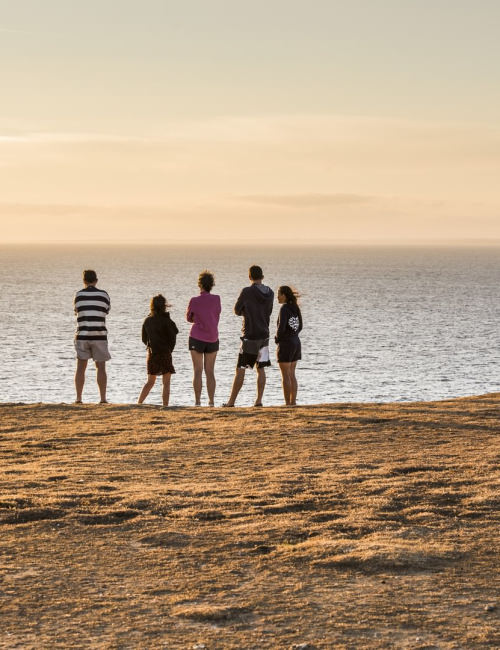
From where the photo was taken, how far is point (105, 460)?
9578 millimetres

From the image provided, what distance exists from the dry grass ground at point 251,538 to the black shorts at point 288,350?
2.38m

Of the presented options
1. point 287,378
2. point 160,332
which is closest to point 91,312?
point 160,332

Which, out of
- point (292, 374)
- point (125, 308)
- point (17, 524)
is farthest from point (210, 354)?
point (125, 308)

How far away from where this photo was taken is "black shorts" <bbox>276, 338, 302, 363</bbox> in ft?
44.3

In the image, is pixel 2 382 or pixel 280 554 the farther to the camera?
pixel 2 382

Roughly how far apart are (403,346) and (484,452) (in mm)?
45515

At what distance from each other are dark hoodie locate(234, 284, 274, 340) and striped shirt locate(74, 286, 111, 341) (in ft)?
6.79

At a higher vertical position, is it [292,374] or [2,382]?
[292,374]

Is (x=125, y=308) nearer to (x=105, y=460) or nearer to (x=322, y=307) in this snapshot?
(x=322, y=307)

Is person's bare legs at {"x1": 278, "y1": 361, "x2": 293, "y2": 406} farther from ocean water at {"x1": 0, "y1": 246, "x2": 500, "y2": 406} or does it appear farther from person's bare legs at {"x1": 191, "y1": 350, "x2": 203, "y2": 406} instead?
ocean water at {"x1": 0, "y1": 246, "x2": 500, "y2": 406}

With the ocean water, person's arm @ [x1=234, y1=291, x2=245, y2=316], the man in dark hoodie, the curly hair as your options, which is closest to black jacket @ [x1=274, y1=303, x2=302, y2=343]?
the man in dark hoodie

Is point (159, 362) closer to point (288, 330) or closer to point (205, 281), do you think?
point (205, 281)

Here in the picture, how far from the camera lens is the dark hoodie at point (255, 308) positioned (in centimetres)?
1309

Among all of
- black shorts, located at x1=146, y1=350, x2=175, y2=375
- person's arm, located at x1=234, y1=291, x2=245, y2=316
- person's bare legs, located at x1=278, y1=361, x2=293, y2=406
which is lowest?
person's bare legs, located at x1=278, y1=361, x2=293, y2=406
